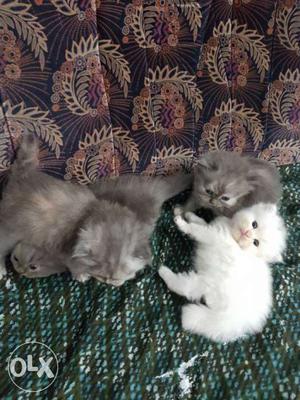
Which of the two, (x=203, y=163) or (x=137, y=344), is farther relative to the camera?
(x=203, y=163)

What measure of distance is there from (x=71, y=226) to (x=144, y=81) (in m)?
0.66

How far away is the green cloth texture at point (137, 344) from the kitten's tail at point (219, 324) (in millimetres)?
25

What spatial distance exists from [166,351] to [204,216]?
693mm

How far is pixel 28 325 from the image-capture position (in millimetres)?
1332

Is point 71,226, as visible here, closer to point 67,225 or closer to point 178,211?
point 67,225

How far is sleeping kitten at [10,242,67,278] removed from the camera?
4.68 feet

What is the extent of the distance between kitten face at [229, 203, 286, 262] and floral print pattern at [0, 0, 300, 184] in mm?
420

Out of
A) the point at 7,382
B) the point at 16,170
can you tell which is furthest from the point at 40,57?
the point at 7,382

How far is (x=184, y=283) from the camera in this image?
1.46 meters

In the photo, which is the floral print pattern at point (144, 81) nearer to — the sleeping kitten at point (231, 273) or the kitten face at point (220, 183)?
the kitten face at point (220, 183)

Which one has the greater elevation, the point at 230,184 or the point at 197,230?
the point at 230,184

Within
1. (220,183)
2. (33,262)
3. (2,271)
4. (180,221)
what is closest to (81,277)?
(33,262)

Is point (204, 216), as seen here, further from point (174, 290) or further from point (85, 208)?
point (85, 208)

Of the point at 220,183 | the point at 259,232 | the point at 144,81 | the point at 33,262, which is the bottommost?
the point at 33,262
